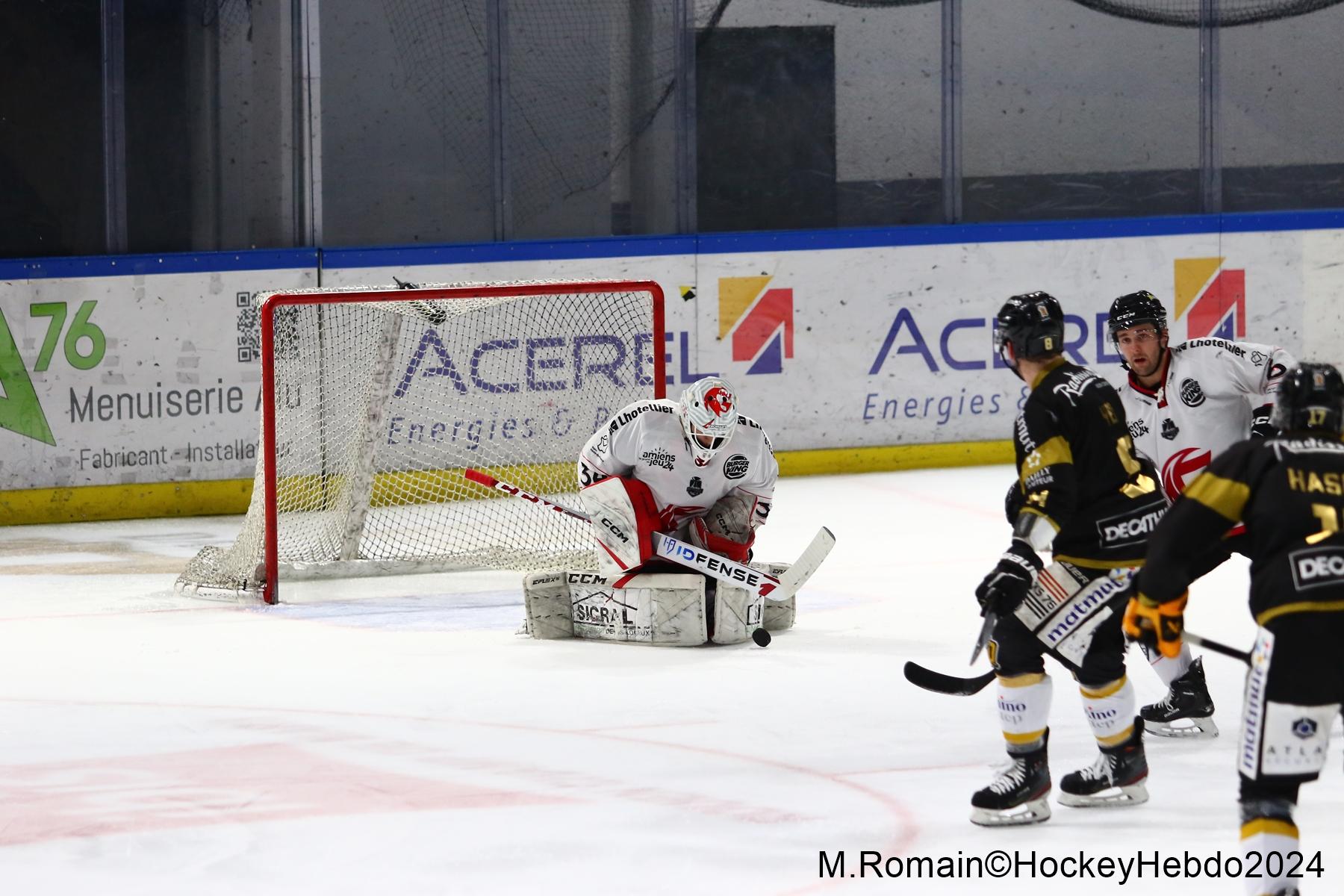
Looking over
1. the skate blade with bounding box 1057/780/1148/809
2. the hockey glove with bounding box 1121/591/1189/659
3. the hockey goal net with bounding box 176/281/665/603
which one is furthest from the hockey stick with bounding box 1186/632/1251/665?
the hockey goal net with bounding box 176/281/665/603

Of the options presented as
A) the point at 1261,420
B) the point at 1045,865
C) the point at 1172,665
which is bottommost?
the point at 1045,865

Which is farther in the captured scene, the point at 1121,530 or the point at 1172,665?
the point at 1172,665

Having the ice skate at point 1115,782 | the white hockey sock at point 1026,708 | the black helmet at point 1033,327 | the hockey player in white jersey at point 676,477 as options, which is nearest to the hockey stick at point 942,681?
the white hockey sock at point 1026,708

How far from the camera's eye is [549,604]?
6172 mm

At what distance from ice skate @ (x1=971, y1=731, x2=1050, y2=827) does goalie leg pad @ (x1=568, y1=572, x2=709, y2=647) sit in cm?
189

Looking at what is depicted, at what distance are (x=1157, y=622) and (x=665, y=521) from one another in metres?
2.93

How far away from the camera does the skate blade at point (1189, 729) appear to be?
489 cm

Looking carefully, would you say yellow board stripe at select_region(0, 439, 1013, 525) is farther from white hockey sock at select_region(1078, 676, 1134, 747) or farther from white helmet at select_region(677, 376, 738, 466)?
white hockey sock at select_region(1078, 676, 1134, 747)

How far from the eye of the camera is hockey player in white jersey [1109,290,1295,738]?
514 cm

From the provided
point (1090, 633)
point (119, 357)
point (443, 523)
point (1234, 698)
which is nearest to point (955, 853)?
point (1090, 633)

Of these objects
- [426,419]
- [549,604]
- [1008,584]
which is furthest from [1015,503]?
[426,419]

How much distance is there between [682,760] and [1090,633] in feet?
3.38

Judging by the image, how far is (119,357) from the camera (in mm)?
8648

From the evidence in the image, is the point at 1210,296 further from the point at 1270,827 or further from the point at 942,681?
the point at 1270,827
